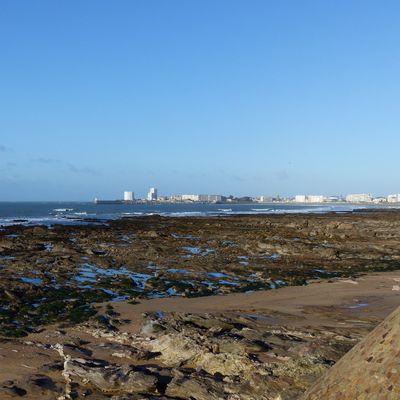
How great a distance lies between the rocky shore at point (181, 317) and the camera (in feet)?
22.0

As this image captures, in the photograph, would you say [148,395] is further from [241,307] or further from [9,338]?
[241,307]

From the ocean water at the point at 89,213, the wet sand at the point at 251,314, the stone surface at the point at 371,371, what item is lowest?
the wet sand at the point at 251,314

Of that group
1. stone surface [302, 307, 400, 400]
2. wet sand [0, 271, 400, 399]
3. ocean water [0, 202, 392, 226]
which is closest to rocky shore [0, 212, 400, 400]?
wet sand [0, 271, 400, 399]

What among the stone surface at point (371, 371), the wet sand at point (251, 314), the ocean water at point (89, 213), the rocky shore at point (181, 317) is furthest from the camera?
the ocean water at point (89, 213)

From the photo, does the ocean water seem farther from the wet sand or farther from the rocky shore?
the wet sand

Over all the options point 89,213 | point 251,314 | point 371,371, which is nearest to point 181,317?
point 251,314

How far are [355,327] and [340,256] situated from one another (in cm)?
1588

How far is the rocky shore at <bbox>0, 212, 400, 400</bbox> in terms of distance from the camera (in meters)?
6.70

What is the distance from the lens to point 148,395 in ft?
21.0

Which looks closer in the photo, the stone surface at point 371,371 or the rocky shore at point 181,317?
the stone surface at point 371,371

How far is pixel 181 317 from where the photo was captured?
417 inches

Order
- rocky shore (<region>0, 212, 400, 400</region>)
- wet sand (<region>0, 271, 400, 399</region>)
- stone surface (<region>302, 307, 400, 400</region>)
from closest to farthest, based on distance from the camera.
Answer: stone surface (<region>302, 307, 400, 400</region>) → rocky shore (<region>0, 212, 400, 400</region>) → wet sand (<region>0, 271, 400, 399</region>)

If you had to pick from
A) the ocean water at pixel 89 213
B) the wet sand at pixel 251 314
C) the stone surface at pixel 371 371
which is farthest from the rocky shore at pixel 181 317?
the ocean water at pixel 89 213

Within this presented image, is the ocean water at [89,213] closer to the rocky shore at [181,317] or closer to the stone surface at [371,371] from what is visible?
the rocky shore at [181,317]
